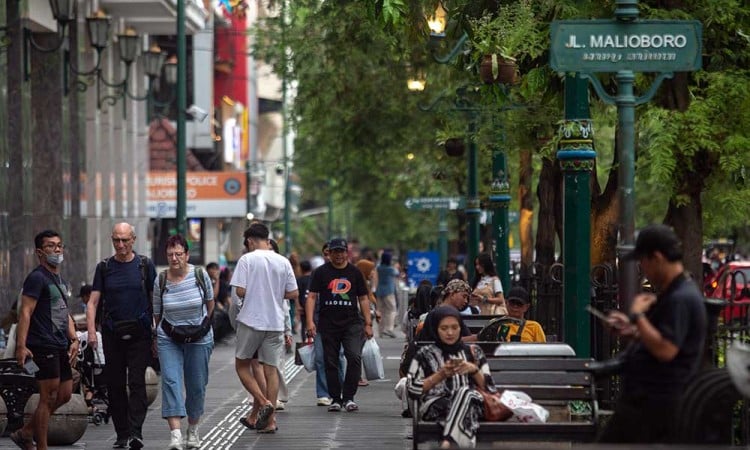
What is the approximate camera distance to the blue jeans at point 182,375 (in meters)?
13.5

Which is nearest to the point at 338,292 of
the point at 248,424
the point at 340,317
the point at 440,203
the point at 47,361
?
the point at 340,317

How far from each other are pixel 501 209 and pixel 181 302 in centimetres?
1164

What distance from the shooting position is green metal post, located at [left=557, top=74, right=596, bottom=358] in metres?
12.6

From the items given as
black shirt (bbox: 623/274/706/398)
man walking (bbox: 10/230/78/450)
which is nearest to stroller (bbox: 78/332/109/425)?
man walking (bbox: 10/230/78/450)

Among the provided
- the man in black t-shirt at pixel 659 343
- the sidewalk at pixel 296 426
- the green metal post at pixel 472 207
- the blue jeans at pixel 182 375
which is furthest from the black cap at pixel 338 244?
the green metal post at pixel 472 207

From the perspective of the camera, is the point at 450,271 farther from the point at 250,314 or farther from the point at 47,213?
the point at 250,314

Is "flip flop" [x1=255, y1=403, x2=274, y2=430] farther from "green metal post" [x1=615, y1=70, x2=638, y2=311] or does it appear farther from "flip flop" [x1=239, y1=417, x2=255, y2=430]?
"green metal post" [x1=615, y1=70, x2=638, y2=311]

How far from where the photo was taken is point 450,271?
28.4m

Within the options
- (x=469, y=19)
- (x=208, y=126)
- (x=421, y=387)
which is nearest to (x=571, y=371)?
(x=421, y=387)

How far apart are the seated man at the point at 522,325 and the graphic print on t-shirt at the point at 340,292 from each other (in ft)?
9.86

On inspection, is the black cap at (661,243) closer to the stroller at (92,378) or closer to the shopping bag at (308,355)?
the stroller at (92,378)

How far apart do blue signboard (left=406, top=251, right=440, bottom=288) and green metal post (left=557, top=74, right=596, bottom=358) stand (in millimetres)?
28663

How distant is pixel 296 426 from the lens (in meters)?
15.8

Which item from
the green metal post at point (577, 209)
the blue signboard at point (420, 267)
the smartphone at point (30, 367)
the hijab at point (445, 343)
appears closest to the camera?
the hijab at point (445, 343)
